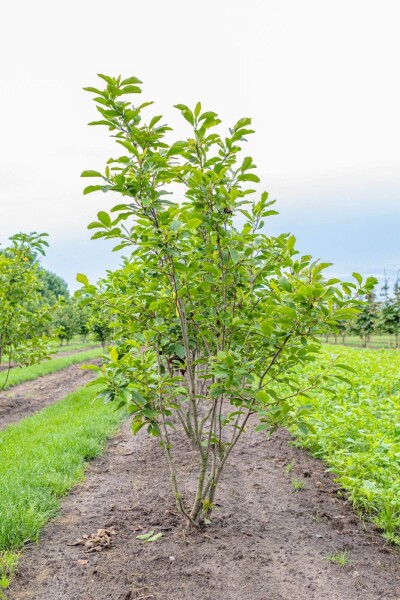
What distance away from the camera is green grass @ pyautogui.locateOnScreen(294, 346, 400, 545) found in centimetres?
344

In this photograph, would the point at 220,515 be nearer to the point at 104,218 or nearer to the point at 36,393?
the point at 104,218

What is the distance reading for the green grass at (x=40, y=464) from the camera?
3160 mm

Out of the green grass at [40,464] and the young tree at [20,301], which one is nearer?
the green grass at [40,464]

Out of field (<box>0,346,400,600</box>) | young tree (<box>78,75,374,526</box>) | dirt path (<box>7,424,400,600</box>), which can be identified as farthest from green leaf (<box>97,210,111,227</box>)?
dirt path (<box>7,424,400,600</box>)

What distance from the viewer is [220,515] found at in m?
3.51

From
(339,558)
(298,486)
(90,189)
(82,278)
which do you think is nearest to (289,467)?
(298,486)

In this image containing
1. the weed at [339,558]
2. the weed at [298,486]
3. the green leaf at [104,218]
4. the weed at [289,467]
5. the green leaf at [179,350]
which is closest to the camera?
the green leaf at [104,218]

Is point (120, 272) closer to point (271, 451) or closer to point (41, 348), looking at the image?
point (271, 451)

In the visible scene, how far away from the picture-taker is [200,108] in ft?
8.95

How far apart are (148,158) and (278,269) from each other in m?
1.13

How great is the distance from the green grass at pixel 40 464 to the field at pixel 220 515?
14 mm

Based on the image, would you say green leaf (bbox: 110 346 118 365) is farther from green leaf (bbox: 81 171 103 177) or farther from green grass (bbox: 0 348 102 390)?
green grass (bbox: 0 348 102 390)

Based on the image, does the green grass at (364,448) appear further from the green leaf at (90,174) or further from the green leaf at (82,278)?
the green leaf at (90,174)

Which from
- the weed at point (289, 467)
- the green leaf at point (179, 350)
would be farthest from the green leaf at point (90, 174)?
the weed at point (289, 467)
